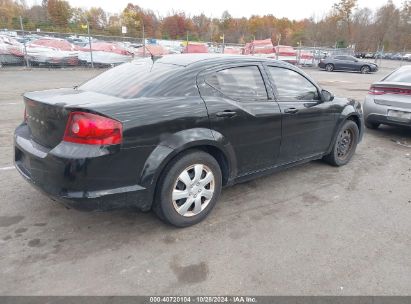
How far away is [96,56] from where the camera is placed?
19891 mm

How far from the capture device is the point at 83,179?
2.65m

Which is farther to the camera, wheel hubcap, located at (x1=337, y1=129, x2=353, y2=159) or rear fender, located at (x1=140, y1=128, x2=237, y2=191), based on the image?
wheel hubcap, located at (x1=337, y1=129, x2=353, y2=159)

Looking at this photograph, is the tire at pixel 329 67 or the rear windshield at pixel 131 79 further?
the tire at pixel 329 67

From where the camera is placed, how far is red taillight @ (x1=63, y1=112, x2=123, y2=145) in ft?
8.67

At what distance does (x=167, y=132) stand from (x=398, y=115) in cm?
527

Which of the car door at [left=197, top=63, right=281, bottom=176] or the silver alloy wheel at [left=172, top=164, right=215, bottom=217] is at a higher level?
the car door at [left=197, top=63, right=281, bottom=176]

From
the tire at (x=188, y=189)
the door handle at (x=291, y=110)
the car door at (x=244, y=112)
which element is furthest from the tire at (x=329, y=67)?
the tire at (x=188, y=189)

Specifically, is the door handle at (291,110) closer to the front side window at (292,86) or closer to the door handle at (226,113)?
the front side window at (292,86)

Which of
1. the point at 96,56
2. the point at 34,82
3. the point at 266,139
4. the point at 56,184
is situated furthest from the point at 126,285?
the point at 96,56

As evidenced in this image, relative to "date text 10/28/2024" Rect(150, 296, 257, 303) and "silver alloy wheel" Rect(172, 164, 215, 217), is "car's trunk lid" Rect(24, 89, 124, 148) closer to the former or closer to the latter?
"silver alloy wheel" Rect(172, 164, 215, 217)

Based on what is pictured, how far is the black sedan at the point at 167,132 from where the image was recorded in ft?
8.81

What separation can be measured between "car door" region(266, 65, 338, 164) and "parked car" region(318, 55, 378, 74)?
2551cm

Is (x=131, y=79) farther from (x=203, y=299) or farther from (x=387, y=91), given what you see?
(x=387, y=91)

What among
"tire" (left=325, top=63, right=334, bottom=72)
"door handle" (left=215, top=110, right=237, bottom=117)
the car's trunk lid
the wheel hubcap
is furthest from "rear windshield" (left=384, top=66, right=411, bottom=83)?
"tire" (left=325, top=63, right=334, bottom=72)
